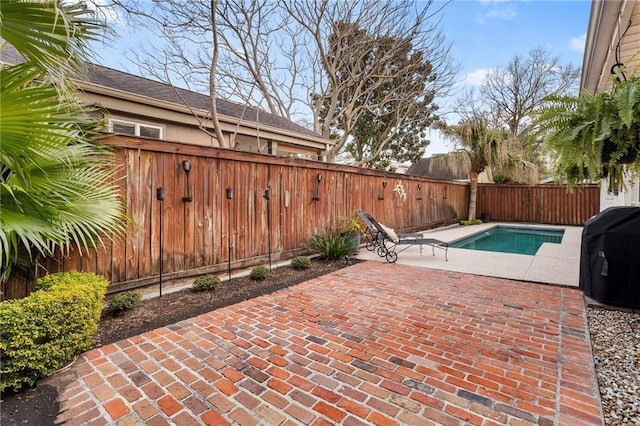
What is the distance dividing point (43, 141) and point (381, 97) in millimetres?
16517

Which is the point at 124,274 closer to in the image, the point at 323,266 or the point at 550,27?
the point at 323,266

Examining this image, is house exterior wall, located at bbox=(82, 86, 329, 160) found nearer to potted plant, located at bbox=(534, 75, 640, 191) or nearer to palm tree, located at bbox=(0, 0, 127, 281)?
palm tree, located at bbox=(0, 0, 127, 281)

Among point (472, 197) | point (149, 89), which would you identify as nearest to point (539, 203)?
point (472, 197)

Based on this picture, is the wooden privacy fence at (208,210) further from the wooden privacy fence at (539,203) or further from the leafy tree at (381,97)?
the wooden privacy fence at (539,203)

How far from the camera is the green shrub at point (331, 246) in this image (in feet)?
21.0

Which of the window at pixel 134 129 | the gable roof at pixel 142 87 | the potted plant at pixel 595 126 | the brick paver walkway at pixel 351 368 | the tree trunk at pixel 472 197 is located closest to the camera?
the potted plant at pixel 595 126

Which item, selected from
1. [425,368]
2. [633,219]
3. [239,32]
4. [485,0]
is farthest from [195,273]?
[485,0]

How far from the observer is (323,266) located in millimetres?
5980

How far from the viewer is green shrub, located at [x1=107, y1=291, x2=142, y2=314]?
136 inches

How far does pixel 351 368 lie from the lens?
2441 millimetres

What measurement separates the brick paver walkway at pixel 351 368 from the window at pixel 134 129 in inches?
199

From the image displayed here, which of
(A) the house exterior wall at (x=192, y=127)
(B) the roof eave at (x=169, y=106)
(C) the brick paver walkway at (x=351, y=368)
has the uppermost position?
(B) the roof eave at (x=169, y=106)

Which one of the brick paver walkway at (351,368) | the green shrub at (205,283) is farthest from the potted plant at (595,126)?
the green shrub at (205,283)

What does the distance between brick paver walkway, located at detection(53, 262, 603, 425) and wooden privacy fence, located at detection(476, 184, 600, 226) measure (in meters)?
13.5
